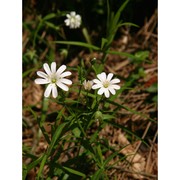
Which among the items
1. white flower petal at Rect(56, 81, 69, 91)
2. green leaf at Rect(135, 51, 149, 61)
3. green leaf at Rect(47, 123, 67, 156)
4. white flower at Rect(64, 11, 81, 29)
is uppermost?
white flower at Rect(64, 11, 81, 29)

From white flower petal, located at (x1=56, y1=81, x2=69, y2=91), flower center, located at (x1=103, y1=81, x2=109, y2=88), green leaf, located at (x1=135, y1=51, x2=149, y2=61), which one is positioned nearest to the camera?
white flower petal, located at (x1=56, y1=81, x2=69, y2=91)

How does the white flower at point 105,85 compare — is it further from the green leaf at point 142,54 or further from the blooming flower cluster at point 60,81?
the green leaf at point 142,54

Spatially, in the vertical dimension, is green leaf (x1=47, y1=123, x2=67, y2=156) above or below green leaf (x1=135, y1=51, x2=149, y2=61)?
below

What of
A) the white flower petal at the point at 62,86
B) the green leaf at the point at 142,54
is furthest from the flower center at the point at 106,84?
the green leaf at the point at 142,54

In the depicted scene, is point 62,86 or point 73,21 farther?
point 73,21

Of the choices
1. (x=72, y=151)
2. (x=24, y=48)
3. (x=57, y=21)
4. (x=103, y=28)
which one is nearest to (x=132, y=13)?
(x=103, y=28)

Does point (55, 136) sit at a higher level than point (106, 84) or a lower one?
lower

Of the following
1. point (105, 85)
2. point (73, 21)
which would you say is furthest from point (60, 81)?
point (73, 21)

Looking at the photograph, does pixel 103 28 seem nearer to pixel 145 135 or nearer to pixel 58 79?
pixel 145 135

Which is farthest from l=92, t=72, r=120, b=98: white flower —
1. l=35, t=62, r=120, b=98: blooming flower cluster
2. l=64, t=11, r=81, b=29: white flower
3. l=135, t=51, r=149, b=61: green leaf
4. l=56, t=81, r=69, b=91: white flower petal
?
l=64, t=11, r=81, b=29: white flower

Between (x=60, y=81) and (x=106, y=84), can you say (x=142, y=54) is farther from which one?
(x=60, y=81)

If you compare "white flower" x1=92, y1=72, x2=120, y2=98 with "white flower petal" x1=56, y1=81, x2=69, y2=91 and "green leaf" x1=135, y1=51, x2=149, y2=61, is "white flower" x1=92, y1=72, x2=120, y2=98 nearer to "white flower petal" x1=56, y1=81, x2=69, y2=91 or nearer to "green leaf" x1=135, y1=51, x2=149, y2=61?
"white flower petal" x1=56, y1=81, x2=69, y2=91
